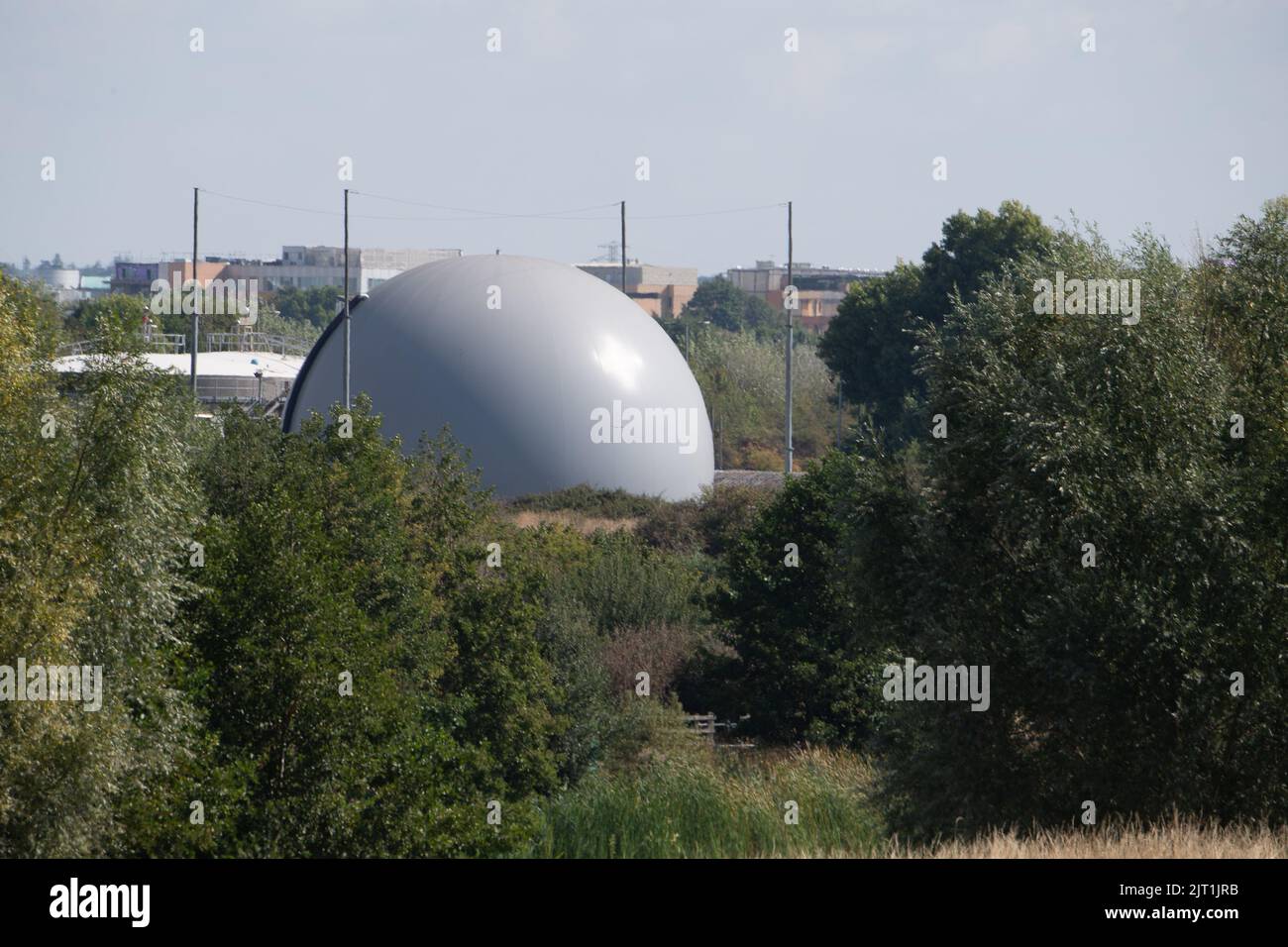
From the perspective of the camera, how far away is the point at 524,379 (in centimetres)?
3875

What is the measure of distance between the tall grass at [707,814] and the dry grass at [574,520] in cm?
1503

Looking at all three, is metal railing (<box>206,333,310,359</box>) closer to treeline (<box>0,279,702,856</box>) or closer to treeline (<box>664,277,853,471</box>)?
treeline (<box>664,277,853,471</box>)

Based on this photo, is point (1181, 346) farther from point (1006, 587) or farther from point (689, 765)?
point (689, 765)

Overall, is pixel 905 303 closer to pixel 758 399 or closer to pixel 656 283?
pixel 758 399

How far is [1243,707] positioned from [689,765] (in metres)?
8.68

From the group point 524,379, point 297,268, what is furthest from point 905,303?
point 297,268

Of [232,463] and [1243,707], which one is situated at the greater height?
[232,463]

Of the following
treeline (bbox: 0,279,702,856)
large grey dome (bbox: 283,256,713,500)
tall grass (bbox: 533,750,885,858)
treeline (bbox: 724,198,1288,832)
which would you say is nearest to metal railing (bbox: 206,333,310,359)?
large grey dome (bbox: 283,256,713,500)

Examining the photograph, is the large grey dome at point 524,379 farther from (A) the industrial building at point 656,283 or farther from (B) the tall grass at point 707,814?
(A) the industrial building at point 656,283

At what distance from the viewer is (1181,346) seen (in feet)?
51.1

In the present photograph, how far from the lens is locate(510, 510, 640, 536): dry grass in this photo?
35.8 meters

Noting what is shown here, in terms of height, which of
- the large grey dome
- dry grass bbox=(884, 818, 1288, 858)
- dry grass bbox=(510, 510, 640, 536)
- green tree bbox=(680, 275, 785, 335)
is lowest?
dry grass bbox=(884, 818, 1288, 858)

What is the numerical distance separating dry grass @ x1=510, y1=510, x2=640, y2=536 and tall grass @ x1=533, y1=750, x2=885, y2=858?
1503cm
